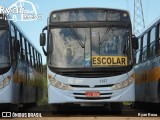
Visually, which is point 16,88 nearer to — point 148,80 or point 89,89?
point 89,89

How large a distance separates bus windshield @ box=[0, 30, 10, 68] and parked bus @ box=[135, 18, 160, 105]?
16.7ft

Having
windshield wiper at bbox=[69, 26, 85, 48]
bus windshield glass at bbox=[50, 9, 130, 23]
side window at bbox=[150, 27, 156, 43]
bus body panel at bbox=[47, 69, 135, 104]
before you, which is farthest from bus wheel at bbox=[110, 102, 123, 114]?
side window at bbox=[150, 27, 156, 43]

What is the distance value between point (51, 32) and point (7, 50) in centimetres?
156

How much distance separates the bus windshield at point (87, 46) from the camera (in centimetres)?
1798

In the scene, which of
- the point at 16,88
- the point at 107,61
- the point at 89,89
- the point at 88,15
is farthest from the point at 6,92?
the point at 88,15

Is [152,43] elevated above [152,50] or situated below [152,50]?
above

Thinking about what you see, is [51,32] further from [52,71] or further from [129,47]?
[129,47]

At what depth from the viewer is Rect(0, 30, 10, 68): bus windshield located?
1792 cm

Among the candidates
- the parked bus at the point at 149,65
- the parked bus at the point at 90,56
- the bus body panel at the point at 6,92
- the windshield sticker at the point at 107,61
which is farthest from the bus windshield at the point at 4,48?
the parked bus at the point at 149,65

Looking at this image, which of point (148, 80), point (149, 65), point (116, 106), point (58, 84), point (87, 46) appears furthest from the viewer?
point (148, 80)

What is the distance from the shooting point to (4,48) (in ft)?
59.3

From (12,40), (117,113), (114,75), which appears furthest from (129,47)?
(12,40)

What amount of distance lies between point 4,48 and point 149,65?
5828mm

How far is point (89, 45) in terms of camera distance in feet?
59.8
